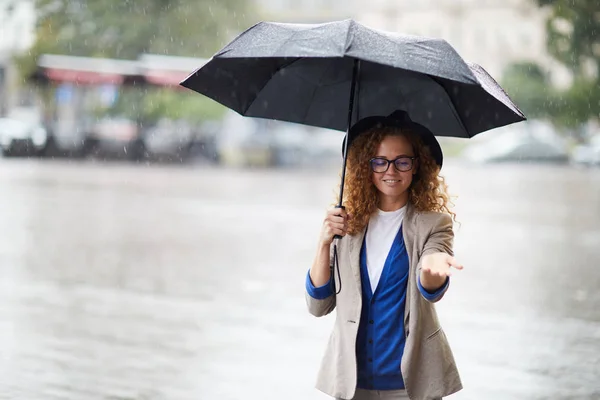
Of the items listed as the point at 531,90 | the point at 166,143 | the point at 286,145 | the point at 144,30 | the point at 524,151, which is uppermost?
the point at 144,30

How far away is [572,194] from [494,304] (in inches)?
554

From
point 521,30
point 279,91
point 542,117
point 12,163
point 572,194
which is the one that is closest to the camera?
point 279,91

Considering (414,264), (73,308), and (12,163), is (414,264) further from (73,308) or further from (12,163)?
(12,163)

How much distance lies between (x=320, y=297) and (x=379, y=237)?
28 cm

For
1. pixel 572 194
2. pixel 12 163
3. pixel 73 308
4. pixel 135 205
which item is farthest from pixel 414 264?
pixel 12 163

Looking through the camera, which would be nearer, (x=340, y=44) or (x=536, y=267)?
(x=340, y=44)

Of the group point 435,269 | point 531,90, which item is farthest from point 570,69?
point 435,269

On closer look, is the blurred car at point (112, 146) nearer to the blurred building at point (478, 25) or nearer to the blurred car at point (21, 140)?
the blurred car at point (21, 140)

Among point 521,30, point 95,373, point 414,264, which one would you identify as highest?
point 521,30

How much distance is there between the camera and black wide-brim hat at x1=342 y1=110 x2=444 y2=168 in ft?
11.0

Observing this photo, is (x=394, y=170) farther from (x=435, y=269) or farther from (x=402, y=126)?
(x=435, y=269)

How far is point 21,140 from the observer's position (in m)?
34.1

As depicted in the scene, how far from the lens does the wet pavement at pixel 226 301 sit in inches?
242

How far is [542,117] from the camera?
52.7 m
